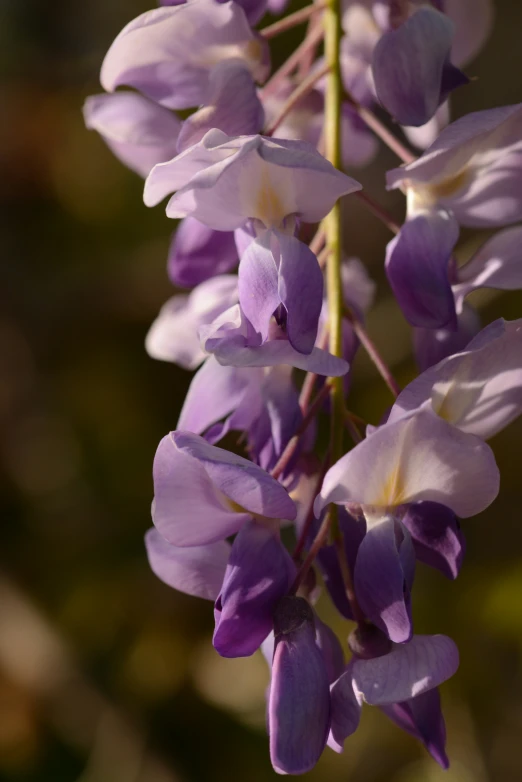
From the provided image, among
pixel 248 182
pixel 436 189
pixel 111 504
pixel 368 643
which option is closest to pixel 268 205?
pixel 248 182

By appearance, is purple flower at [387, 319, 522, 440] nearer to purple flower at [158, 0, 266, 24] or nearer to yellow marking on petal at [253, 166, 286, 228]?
yellow marking on petal at [253, 166, 286, 228]

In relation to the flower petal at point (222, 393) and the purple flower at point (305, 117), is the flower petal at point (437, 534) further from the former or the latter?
the purple flower at point (305, 117)

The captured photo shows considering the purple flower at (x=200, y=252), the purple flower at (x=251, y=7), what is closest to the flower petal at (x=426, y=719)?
the purple flower at (x=200, y=252)

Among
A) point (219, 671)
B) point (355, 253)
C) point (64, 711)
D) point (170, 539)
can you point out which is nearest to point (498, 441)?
point (355, 253)

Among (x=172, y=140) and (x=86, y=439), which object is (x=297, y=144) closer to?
(x=172, y=140)

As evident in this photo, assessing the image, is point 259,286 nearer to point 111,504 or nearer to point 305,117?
point 305,117
